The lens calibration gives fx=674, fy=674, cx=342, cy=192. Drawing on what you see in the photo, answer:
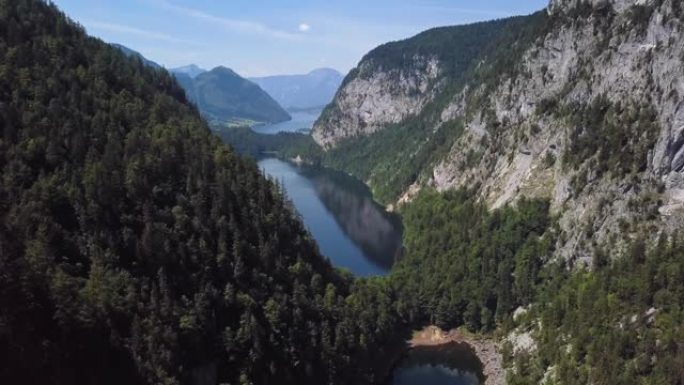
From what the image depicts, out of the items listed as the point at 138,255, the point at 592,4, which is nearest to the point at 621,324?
the point at 138,255

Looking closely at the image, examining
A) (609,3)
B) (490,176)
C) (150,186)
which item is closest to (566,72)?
(609,3)

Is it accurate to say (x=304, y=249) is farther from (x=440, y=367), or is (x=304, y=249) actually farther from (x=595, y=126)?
(x=595, y=126)

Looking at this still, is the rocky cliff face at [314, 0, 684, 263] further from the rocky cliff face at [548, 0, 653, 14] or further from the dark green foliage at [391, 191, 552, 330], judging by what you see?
the dark green foliage at [391, 191, 552, 330]

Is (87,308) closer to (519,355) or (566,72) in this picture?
(519,355)

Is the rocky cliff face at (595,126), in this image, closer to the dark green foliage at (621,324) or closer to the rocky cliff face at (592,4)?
the rocky cliff face at (592,4)

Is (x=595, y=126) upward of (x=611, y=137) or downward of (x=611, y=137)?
upward

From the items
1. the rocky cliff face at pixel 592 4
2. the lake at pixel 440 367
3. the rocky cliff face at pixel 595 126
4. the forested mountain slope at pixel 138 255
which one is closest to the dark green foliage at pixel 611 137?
the rocky cliff face at pixel 595 126
